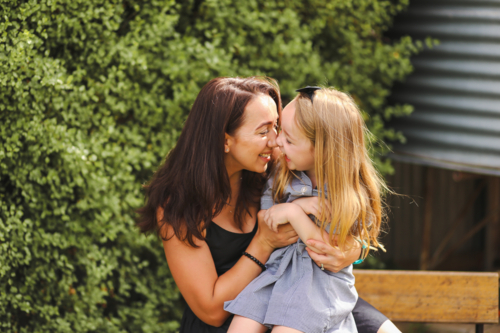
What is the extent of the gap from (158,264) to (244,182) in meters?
1.32

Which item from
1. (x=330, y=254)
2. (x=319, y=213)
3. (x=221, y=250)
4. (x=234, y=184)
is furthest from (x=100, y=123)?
(x=330, y=254)

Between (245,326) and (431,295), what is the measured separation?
1.36 m

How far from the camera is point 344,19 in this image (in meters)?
4.07

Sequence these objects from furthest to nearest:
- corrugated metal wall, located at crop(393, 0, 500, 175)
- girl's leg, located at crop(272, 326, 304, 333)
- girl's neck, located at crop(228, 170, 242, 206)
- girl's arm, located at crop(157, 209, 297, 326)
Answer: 1. corrugated metal wall, located at crop(393, 0, 500, 175)
2. girl's neck, located at crop(228, 170, 242, 206)
3. girl's arm, located at crop(157, 209, 297, 326)
4. girl's leg, located at crop(272, 326, 304, 333)

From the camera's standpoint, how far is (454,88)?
3.98m

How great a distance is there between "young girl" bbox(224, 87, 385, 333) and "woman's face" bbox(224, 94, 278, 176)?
0.32 ft

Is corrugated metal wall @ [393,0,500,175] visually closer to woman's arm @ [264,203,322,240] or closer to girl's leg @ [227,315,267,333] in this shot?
woman's arm @ [264,203,322,240]

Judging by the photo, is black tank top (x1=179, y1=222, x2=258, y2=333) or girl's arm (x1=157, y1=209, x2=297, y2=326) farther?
black tank top (x1=179, y1=222, x2=258, y2=333)

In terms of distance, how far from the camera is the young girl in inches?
78.3

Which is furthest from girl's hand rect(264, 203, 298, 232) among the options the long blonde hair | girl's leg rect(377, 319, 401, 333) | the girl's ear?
girl's leg rect(377, 319, 401, 333)

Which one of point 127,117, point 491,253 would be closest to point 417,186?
point 491,253

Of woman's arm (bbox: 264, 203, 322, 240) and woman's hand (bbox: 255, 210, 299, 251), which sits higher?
woman's arm (bbox: 264, 203, 322, 240)

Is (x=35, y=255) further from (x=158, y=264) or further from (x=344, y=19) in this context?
(x=344, y=19)

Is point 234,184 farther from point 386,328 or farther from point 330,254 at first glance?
point 386,328
